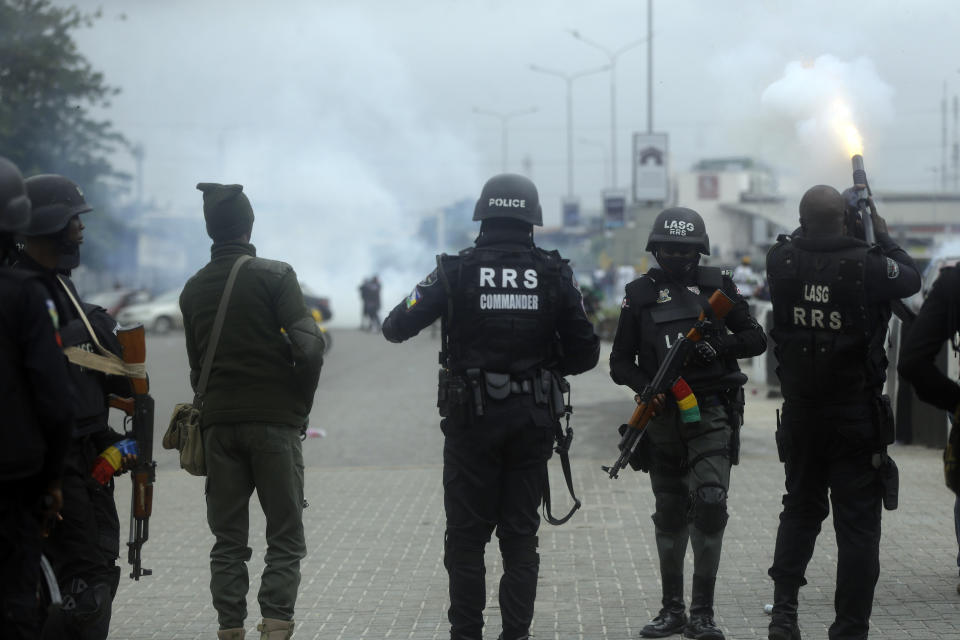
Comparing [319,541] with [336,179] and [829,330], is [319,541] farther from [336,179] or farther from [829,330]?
[336,179]

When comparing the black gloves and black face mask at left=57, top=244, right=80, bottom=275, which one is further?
the black gloves

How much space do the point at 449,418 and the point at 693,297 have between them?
1.38m

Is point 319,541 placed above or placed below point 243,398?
below

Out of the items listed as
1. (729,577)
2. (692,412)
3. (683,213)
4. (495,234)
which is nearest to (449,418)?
(495,234)

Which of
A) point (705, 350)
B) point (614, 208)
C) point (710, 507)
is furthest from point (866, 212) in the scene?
point (614, 208)

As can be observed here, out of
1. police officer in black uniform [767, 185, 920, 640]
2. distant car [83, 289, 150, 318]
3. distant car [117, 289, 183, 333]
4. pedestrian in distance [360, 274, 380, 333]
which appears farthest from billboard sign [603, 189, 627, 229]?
police officer in black uniform [767, 185, 920, 640]

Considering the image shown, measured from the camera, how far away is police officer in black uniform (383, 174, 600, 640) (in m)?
5.14

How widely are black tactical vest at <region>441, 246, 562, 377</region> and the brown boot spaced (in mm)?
1297

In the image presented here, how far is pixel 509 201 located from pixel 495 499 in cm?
120

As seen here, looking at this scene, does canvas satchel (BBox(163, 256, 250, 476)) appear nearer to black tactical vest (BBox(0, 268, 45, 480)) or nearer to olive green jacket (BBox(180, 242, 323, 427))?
olive green jacket (BBox(180, 242, 323, 427))

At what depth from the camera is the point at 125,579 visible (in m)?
7.39

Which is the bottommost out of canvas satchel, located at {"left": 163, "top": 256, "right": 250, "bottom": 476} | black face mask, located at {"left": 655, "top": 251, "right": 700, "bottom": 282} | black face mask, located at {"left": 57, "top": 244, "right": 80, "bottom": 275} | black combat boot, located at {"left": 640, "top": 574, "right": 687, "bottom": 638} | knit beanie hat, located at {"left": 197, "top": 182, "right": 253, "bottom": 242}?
black combat boot, located at {"left": 640, "top": 574, "right": 687, "bottom": 638}

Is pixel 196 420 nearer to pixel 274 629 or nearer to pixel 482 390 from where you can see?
pixel 274 629

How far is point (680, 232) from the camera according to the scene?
5.85 meters
